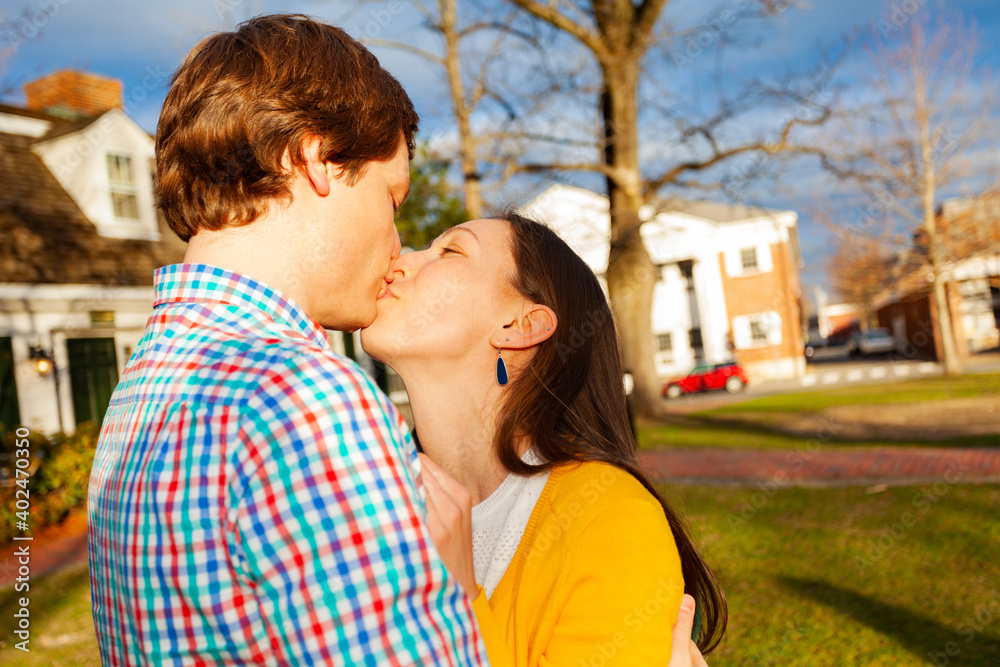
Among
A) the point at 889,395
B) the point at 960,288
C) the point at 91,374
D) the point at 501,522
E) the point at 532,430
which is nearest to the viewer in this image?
the point at 501,522

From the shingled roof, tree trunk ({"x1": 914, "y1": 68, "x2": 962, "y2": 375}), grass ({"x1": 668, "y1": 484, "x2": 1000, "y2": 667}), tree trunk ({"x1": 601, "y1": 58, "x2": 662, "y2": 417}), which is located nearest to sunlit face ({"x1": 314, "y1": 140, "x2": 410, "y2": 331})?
grass ({"x1": 668, "y1": 484, "x2": 1000, "y2": 667})

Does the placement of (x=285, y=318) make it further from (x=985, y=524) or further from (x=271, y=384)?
(x=985, y=524)

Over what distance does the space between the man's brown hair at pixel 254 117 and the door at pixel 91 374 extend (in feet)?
40.4

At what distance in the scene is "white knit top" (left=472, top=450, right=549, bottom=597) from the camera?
1.86m

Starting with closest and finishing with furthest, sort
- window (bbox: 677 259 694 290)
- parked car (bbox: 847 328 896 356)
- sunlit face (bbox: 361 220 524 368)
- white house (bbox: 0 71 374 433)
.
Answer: sunlit face (bbox: 361 220 524 368) < white house (bbox: 0 71 374 433) < window (bbox: 677 259 694 290) < parked car (bbox: 847 328 896 356)

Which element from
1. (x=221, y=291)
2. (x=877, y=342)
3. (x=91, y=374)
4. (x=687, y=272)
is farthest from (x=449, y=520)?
(x=877, y=342)

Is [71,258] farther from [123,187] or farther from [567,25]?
[567,25]

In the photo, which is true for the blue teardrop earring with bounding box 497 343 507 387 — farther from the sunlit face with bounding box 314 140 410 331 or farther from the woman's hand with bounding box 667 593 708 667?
the woman's hand with bounding box 667 593 708 667

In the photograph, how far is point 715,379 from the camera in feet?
103

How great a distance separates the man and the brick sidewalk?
7166mm

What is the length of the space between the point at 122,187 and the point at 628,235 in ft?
33.2

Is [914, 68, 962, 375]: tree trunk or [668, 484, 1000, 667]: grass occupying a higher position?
[914, 68, 962, 375]: tree trunk

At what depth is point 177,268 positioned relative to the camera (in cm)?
128

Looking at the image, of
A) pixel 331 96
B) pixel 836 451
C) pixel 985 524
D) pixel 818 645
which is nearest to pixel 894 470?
pixel 836 451
